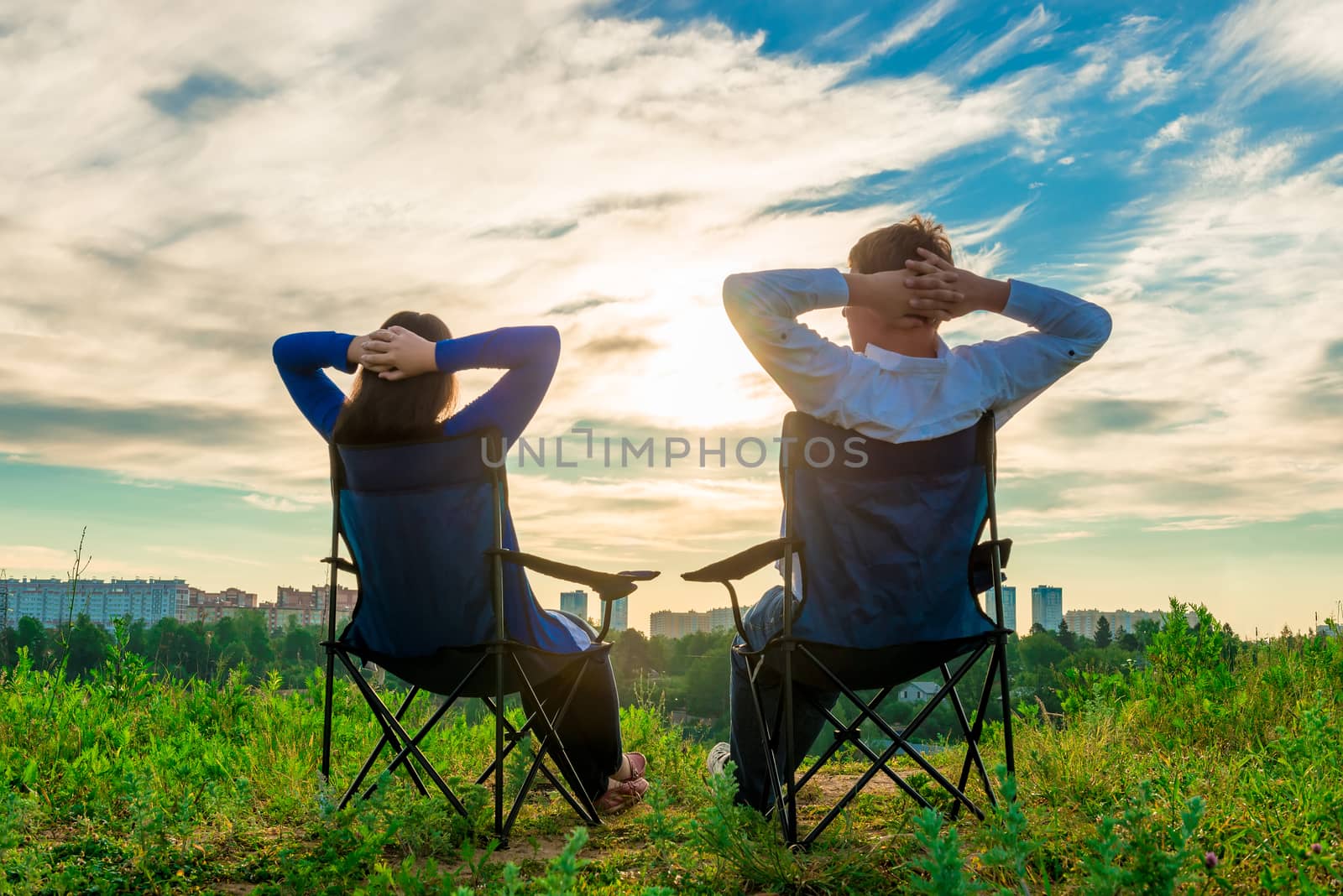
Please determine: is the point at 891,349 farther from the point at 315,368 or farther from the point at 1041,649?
the point at 1041,649

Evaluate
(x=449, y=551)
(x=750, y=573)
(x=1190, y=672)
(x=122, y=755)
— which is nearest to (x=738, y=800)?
(x=750, y=573)

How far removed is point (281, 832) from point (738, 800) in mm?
1330

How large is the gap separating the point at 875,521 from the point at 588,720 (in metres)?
1.21

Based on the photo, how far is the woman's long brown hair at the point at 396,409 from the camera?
279 cm

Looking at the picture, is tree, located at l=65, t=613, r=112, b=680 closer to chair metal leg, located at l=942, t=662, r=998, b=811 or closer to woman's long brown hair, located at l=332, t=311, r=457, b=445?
woman's long brown hair, located at l=332, t=311, r=457, b=445

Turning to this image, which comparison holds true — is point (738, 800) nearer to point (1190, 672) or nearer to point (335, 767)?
point (335, 767)

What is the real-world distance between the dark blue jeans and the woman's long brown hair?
1077mm

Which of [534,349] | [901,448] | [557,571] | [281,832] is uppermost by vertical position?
[534,349]

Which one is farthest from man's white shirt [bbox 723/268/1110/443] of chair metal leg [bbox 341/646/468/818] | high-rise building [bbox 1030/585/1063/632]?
high-rise building [bbox 1030/585/1063/632]

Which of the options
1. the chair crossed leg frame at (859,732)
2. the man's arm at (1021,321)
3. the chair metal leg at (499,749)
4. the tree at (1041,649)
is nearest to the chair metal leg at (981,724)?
the chair crossed leg frame at (859,732)

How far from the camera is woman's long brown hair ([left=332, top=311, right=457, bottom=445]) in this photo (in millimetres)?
2787

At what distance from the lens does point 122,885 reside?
7.41 feet

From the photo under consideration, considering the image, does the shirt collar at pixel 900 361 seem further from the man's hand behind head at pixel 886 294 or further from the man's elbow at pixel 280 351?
the man's elbow at pixel 280 351

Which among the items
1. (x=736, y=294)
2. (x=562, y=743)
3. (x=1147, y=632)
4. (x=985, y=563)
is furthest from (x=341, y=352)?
(x=1147, y=632)
